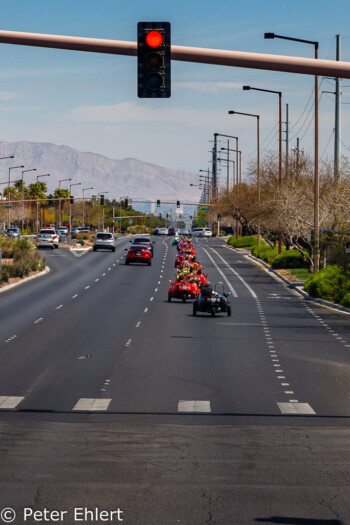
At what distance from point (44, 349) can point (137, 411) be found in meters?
11.1

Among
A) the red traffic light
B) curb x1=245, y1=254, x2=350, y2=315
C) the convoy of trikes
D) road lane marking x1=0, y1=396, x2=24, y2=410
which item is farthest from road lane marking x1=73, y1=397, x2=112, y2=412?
curb x1=245, y1=254, x2=350, y2=315

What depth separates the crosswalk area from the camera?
59.6 ft

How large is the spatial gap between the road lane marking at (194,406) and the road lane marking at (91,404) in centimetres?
145

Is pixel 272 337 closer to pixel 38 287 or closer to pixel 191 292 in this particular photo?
pixel 191 292

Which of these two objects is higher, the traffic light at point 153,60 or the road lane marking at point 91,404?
the traffic light at point 153,60

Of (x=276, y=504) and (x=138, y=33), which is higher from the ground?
(x=138, y=33)

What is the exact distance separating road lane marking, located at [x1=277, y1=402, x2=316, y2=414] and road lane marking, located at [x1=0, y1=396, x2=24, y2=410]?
→ 5165mm

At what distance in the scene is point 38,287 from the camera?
188 ft

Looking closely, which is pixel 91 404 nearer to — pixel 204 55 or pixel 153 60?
pixel 153 60

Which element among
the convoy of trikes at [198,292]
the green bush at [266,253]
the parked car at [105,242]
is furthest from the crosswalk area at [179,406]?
the parked car at [105,242]

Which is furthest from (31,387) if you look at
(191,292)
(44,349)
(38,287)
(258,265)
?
(258,265)

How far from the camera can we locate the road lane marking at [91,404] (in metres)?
18.4

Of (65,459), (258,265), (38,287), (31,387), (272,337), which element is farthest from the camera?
(258,265)

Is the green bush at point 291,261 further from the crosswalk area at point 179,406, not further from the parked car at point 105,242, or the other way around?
the crosswalk area at point 179,406
